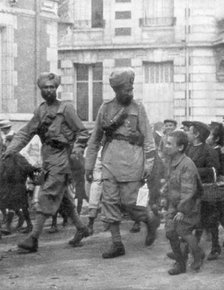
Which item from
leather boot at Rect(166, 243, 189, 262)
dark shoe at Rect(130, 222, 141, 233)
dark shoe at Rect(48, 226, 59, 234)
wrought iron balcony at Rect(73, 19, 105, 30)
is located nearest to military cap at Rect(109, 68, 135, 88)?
leather boot at Rect(166, 243, 189, 262)

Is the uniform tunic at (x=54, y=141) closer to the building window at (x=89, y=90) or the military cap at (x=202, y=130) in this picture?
the military cap at (x=202, y=130)

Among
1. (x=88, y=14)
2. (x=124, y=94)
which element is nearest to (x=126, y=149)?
(x=124, y=94)

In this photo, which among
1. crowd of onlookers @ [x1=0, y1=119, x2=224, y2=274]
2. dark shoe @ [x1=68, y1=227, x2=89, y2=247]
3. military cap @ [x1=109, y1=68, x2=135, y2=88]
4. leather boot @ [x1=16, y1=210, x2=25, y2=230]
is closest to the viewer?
crowd of onlookers @ [x1=0, y1=119, x2=224, y2=274]

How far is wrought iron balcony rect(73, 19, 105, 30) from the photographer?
26.3 meters

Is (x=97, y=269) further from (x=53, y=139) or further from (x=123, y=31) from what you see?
(x=123, y=31)

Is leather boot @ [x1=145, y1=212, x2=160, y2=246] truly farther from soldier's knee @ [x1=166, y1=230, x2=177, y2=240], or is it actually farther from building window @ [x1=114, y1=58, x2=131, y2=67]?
building window @ [x1=114, y1=58, x2=131, y2=67]

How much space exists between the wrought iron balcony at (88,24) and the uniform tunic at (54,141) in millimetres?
18167

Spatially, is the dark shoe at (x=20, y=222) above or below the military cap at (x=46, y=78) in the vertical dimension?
below

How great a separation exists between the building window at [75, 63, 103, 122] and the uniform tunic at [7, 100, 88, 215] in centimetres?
1749

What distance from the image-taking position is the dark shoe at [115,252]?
781 cm

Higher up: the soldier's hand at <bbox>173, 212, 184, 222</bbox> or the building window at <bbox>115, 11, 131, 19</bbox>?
the building window at <bbox>115, 11, 131, 19</bbox>

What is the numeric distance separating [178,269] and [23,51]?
34.8 ft

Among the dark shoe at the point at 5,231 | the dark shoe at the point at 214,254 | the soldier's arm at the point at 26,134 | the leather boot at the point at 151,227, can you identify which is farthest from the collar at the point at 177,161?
the dark shoe at the point at 5,231

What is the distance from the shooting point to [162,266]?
24.2 feet
